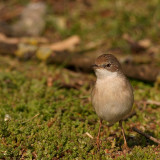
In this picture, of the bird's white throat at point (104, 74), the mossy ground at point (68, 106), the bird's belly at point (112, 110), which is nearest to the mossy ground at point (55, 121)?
the mossy ground at point (68, 106)

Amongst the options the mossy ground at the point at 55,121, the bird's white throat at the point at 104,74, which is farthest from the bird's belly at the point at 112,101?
the mossy ground at the point at 55,121

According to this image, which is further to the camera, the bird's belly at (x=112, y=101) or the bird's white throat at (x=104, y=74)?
the bird's white throat at (x=104, y=74)

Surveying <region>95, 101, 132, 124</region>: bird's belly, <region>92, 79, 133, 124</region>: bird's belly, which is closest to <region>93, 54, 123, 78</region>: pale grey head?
<region>92, 79, 133, 124</region>: bird's belly

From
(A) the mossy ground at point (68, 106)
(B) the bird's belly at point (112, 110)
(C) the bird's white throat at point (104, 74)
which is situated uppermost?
(C) the bird's white throat at point (104, 74)

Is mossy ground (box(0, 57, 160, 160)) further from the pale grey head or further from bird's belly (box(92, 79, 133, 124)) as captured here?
the pale grey head

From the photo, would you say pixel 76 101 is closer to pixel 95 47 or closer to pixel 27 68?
pixel 27 68

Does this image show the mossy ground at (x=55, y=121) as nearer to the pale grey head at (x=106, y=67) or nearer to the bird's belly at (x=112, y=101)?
the bird's belly at (x=112, y=101)

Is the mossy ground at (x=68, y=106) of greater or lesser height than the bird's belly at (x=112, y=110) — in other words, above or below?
below
